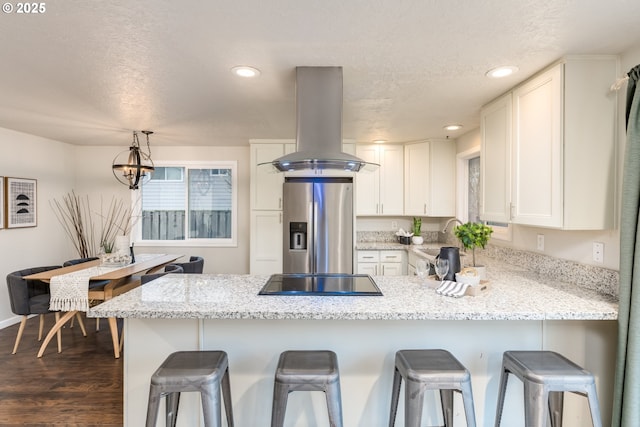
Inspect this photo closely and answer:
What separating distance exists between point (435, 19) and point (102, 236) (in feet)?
16.8

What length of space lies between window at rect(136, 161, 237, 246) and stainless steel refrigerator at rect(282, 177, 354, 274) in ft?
5.24

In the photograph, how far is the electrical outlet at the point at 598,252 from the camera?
1.98 m

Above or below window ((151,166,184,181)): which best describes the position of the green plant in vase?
below

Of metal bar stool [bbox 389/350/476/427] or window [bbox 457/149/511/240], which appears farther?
window [bbox 457/149/511/240]

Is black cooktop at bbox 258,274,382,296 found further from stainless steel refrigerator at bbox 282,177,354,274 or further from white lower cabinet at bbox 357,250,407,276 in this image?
white lower cabinet at bbox 357,250,407,276

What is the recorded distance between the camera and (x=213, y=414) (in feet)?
4.82

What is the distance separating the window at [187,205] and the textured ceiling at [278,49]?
1.86 meters

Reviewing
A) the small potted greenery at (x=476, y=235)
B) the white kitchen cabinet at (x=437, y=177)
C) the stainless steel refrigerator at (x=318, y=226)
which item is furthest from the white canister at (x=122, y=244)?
the white kitchen cabinet at (x=437, y=177)

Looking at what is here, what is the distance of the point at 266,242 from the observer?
14.2ft

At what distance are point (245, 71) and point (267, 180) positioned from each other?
2221mm

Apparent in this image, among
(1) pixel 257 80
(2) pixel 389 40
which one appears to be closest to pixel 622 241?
(2) pixel 389 40

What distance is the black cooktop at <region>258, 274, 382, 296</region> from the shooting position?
6.18ft

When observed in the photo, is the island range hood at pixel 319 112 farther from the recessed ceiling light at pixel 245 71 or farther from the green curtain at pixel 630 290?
the green curtain at pixel 630 290
